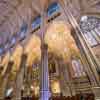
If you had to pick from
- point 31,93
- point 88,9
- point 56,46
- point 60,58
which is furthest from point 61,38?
point 31,93

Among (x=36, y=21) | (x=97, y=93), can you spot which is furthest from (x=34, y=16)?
(x=97, y=93)

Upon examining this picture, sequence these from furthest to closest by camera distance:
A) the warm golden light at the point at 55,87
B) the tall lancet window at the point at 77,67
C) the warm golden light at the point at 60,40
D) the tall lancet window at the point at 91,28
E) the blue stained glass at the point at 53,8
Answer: the warm golden light at the point at 55,87
the tall lancet window at the point at 77,67
the blue stained glass at the point at 53,8
the warm golden light at the point at 60,40
the tall lancet window at the point at 91,28

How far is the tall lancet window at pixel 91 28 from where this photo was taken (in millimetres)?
14297

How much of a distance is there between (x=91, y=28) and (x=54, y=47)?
13.4 ft

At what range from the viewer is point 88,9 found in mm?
14062

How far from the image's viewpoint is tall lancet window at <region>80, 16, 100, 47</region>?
46.9ft

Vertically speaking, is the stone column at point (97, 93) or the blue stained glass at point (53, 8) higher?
the blue stained glass at point (53, 8)

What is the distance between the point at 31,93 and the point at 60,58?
6.03 metres

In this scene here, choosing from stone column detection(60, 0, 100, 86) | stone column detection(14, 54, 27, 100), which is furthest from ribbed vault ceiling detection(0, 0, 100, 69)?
stone column detection(14, 54, 27, 100)

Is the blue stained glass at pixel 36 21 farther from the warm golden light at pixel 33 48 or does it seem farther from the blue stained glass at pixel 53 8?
the blue stained glass at pixel 53 8

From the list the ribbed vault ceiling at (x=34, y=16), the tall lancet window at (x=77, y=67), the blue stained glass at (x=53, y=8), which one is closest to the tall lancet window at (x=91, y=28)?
the ribbed vault ceiling at (x=34, y=16)

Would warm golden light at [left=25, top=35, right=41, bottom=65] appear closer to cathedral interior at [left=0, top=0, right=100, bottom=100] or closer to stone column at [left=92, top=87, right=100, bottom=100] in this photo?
cathedral interior at [left=0, top=0, right=100, bottom=100]

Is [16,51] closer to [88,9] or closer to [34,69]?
[34,69]

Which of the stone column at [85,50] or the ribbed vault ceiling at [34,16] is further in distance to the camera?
the ribbed vault ceiling at [34,16]
